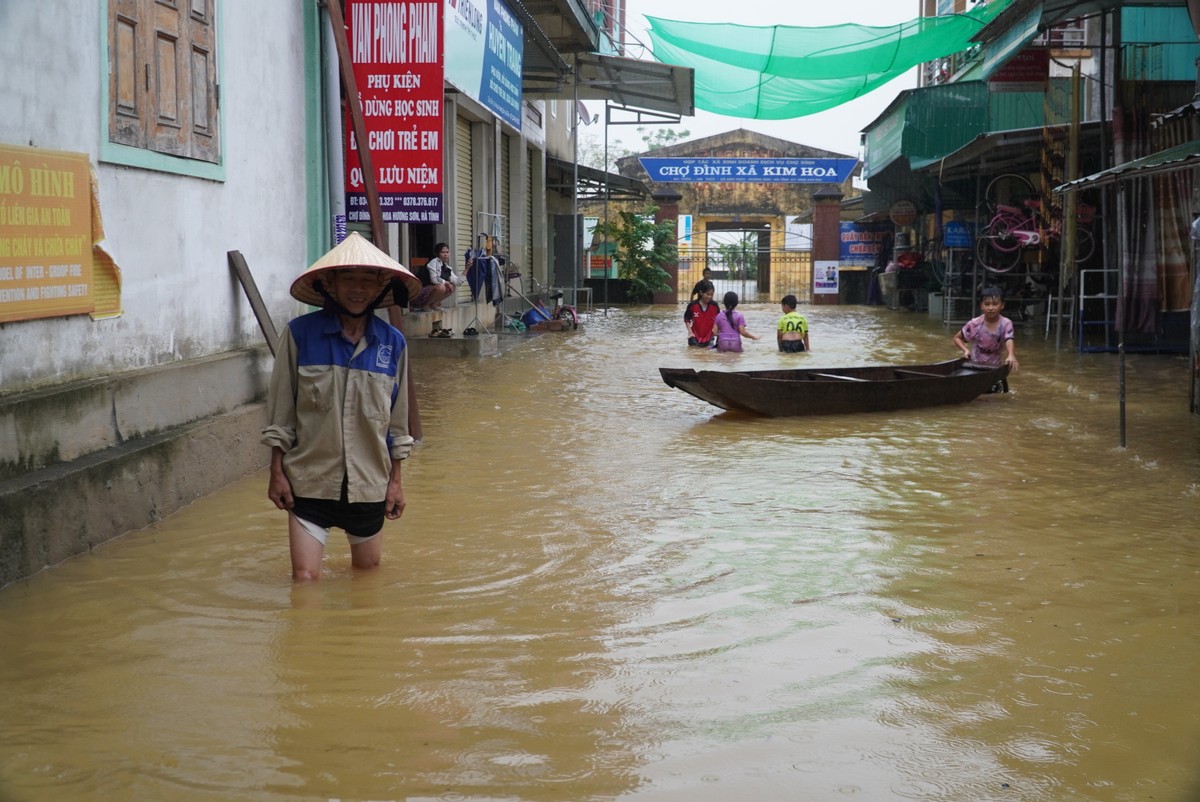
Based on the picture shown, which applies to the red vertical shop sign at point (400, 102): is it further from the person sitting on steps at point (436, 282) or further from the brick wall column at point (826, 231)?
the brick wall column at point (826, 231)

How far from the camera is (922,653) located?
4.28 meters

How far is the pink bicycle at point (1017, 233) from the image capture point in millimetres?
17734

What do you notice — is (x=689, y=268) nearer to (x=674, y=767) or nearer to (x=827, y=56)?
(x=827, y=56)

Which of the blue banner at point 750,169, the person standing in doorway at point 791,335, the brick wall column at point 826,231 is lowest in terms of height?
the person standing in doorway at point 791,335

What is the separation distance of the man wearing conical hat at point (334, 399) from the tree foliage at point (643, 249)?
26.3 meters

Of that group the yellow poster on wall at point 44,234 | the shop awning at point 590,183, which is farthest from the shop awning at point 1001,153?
the yellow poster on wall at point 44,234

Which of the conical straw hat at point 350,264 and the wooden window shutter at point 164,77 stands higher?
the wooden window shutter at point 164,77

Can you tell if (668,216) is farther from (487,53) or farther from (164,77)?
(164,77)

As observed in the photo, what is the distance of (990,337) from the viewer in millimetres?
11758

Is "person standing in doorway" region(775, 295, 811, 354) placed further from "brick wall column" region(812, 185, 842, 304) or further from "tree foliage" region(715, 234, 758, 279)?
"tree foliage" region(715, 234, 758, 279)

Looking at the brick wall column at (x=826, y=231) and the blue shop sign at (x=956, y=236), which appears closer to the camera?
the blue shop sign at (x=956, y=236)

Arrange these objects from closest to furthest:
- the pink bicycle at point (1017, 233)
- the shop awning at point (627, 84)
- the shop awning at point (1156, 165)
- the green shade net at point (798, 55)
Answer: the shop awning at point (1156, 165) < the green shade net at point (798, 55) < the pink bicycle at point (1017, 233) < the shop awning at point (627, 84)

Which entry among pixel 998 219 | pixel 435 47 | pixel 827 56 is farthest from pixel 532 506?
pixel 998 219

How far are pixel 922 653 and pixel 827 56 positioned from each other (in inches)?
584
